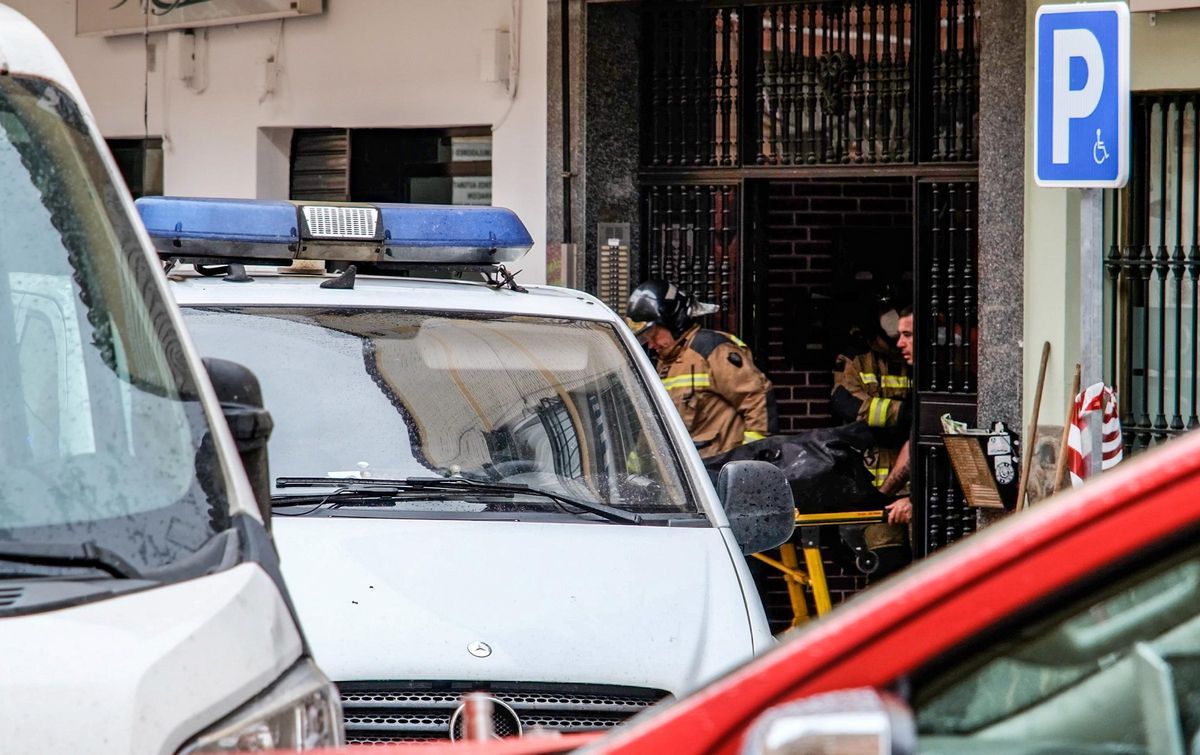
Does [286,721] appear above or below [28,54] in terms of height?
below

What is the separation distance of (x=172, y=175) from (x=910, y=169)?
561 centimetres

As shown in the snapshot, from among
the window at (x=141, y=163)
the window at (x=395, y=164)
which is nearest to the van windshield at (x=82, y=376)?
the window at (x=395, y=164)

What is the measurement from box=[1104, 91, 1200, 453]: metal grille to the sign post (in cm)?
248

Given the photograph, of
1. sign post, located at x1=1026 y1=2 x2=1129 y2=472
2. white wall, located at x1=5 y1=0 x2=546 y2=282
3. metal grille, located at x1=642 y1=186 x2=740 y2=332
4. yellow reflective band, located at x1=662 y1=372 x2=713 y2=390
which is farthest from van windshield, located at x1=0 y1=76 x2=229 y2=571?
white wall, located at x1=5 y1=0 x2=546 y2=282

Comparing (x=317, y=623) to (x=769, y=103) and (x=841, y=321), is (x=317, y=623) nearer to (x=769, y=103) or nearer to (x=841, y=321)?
(x=769, y=103)

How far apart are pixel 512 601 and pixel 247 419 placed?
1.14m

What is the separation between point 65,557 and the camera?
9.27ft

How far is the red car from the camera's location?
5.67 feet

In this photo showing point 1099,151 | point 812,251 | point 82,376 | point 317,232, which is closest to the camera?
point 82,376

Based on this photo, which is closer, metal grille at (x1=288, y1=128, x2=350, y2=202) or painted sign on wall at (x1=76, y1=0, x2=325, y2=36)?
painted sign on wall at (x1=76, y1=0, x2=325, y2=36)

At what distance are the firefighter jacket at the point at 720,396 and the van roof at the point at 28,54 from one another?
235 inches

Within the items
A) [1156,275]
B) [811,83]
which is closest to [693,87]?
[811,83]

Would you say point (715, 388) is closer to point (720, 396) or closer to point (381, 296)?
point (720, 396)

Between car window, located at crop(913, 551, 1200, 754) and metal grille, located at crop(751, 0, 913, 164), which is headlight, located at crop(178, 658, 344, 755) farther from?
metal grille, located at crop(751, 0, 913, 164)
